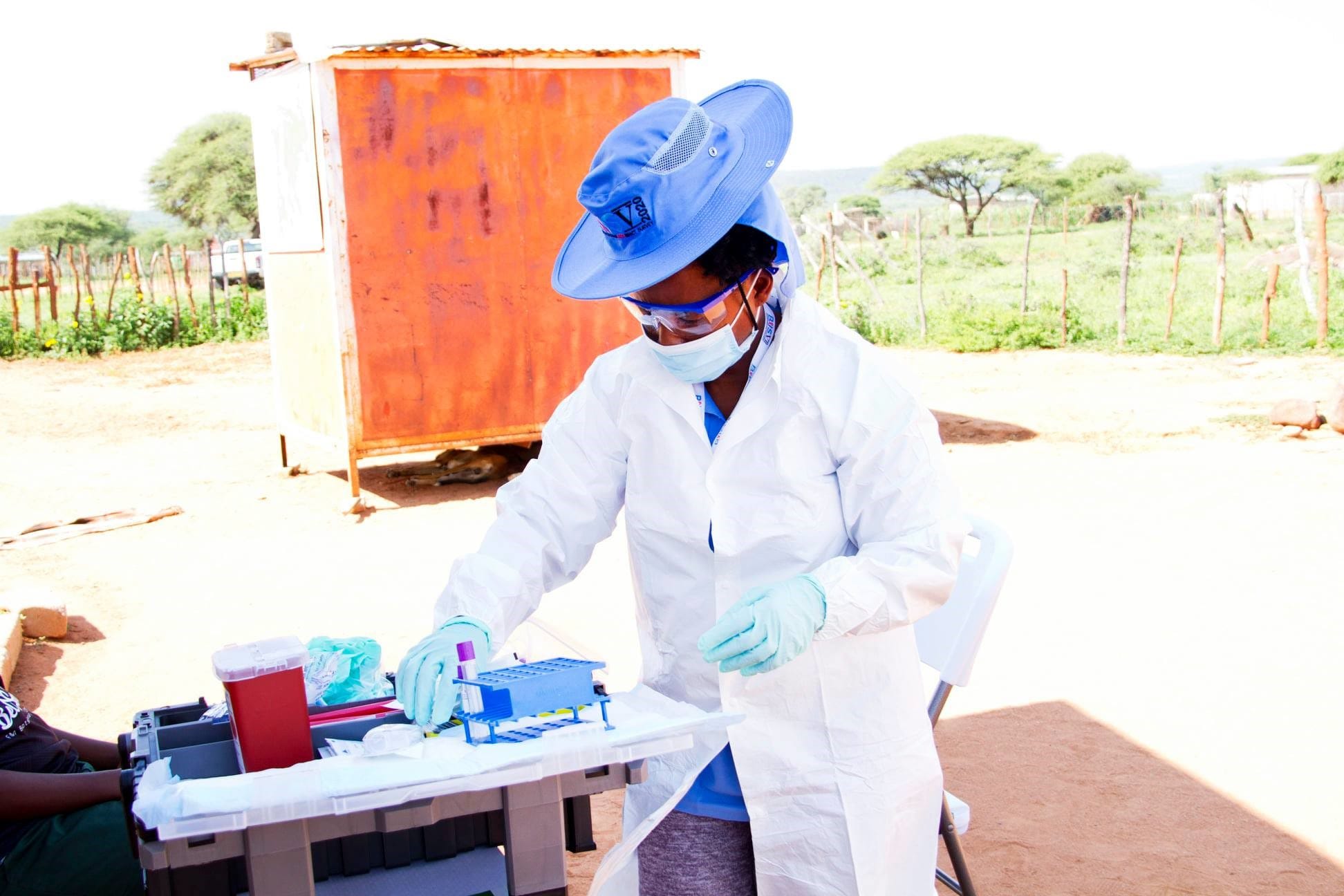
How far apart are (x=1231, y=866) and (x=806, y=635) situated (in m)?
2.28

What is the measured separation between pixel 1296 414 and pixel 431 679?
354 inches

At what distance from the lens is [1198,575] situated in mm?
6000

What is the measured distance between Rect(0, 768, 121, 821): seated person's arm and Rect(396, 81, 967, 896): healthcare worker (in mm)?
895

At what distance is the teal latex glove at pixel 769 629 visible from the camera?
1.74m

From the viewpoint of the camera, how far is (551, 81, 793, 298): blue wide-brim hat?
1.83 metres

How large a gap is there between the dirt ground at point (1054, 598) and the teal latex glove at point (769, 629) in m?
1.91

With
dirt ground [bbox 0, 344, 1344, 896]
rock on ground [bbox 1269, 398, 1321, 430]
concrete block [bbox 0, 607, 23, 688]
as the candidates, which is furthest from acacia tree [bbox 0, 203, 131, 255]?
rock on ground [bbox 1269, 398, 1321, 430]

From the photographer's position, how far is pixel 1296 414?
925 centimetres

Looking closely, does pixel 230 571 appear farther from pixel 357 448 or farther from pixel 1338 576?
pixel 1338 576

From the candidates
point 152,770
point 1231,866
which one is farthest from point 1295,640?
point 152,770

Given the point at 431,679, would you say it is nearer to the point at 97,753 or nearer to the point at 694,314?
the point at 694,314

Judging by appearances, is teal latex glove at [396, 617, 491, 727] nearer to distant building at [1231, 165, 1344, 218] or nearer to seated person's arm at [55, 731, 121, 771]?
seated person's arm at [55, 731, 121, 771]

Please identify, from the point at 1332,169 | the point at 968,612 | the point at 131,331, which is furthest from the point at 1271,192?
the point at 968,612

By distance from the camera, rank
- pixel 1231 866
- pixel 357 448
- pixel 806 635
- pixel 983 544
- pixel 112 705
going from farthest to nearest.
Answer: pixel 357 448
pixel 112 705
pixel 1231 866
pixel 983 544
pixel 806 635
